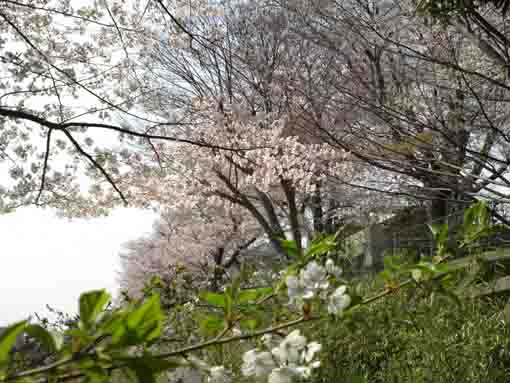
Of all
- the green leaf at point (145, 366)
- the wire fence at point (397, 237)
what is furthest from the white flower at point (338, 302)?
the wire fence at point (397, 237)

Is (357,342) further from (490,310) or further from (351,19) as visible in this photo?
(351,19)

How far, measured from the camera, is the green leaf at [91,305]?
0.47 m

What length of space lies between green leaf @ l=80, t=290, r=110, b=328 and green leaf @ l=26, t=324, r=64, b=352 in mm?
45

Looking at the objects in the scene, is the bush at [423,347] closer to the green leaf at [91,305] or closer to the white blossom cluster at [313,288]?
the white blossom cluster at [313,288]

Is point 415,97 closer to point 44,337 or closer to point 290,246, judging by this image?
point 290,246

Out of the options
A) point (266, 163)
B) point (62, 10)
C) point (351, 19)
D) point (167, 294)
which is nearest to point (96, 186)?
point (266, 163)

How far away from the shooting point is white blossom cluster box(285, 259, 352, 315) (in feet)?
2.34

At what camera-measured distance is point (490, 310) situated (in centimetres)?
419

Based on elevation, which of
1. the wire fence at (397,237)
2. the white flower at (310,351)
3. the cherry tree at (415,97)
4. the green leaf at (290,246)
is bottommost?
the white flower at (310,351)

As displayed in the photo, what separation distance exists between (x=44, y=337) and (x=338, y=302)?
42 cm

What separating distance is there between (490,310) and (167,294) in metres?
2.93

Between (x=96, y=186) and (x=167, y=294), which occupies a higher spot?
(x=96, y=186)

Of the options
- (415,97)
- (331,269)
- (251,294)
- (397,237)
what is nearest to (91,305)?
(251,294)

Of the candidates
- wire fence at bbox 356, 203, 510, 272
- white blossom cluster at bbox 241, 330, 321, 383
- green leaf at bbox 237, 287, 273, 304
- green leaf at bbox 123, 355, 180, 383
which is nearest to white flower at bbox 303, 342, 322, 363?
white blossom cluster at bbox 241, 330, 321, 383
